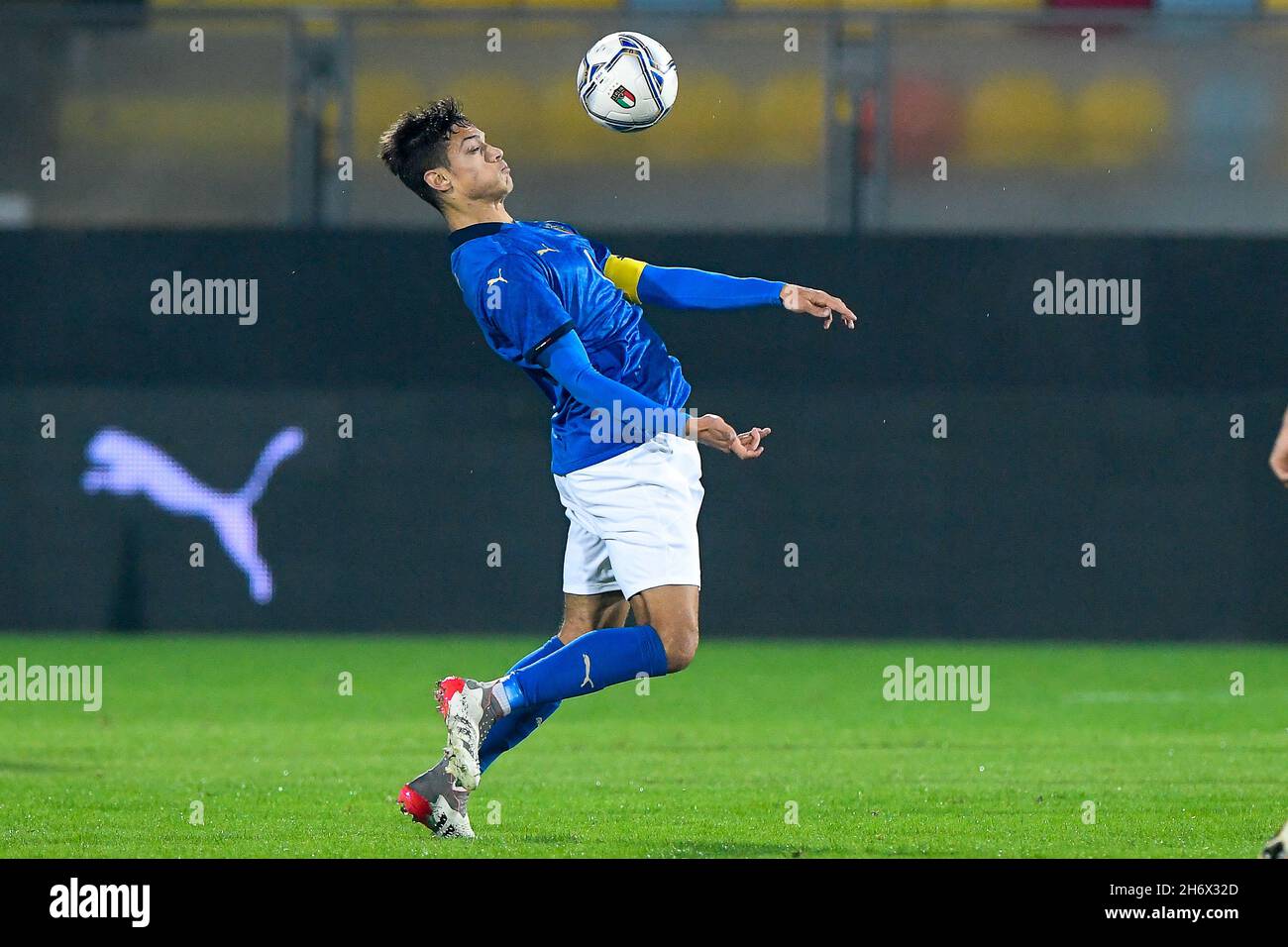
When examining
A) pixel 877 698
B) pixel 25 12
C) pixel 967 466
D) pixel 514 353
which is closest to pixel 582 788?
pixel 514 353

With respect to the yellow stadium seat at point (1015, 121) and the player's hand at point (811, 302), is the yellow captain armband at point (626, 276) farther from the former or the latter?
the yellow stadium seat at point (1015, 121)

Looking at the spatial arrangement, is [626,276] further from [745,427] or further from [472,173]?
[745,427]

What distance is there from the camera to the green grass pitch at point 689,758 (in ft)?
19.9

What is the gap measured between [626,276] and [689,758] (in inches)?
102

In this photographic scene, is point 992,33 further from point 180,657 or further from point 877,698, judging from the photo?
point 180,657

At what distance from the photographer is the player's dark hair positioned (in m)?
6.21

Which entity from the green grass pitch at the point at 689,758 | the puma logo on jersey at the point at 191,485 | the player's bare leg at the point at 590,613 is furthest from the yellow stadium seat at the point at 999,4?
the player's bare leg at the point at 590,613

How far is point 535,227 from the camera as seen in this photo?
20.4 ft

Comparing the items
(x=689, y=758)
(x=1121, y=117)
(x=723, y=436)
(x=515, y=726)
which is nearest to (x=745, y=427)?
(x=1121, y=117)

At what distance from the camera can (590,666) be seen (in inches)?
232

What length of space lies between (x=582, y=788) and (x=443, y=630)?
21.4 ft

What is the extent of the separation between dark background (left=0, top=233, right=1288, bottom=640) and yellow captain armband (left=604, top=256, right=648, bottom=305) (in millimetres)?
6994

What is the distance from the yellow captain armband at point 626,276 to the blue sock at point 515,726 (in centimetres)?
114

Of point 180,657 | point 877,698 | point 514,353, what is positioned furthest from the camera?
point 180,657
